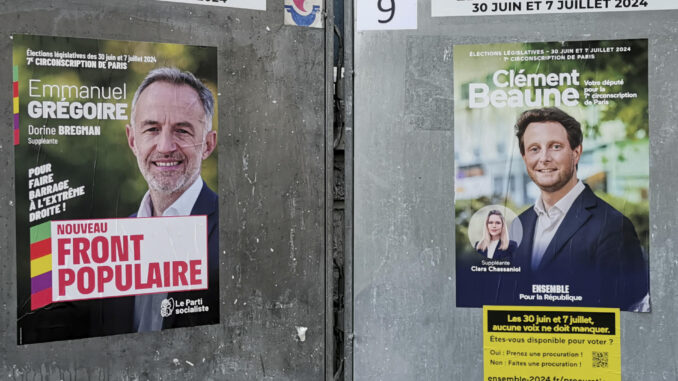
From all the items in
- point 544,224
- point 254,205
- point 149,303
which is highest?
point 254,205

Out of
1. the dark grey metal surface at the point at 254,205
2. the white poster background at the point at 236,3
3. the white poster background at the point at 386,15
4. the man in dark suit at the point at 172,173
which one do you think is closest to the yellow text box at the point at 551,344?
the dark grey metal surface at the point at 254,205

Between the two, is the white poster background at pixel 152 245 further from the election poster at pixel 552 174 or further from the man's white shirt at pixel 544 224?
the man's white shirt at pixel 544 224

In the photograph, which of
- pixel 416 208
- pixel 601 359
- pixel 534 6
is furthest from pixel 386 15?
pixel 601 359

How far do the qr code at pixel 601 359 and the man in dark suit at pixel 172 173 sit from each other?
2.11m

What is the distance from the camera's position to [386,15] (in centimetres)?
371

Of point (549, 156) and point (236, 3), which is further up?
point (236, 3)

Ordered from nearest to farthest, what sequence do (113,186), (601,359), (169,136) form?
1. (113,186)
2. (169,136)
3. (601,359)

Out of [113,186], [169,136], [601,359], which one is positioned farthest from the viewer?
[601,359]

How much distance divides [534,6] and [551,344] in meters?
1.89

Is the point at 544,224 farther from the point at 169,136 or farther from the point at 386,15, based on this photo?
the point at 169,136

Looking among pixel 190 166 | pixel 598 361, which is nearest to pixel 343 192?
pixel 190 166

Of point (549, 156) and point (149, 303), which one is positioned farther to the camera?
point (549, 156)

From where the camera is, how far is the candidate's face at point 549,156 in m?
3.62

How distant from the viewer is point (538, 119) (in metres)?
3.62
